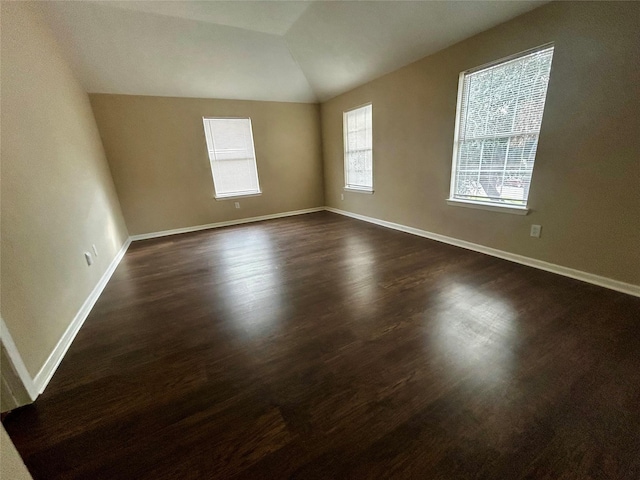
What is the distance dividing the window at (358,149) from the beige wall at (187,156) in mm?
925

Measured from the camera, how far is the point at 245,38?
12.1ft

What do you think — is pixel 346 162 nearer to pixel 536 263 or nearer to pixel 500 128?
pixel 500 128

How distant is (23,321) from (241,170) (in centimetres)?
420

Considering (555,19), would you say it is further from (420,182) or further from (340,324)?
(340,324)

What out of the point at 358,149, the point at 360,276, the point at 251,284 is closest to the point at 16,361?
the point at 251,284

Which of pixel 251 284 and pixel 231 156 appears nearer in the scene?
pixel 251 284

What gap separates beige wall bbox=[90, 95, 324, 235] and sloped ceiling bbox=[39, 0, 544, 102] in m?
0.31

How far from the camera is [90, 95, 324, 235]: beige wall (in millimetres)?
4215

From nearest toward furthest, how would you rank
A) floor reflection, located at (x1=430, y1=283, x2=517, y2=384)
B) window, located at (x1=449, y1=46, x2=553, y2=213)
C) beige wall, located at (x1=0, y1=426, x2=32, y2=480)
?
beige wall, located at (x1=0, y1=426, x2=32, y2=480), floor reflection, located at (x1=430, y1=283, x2=517, y2=384), window, located at (x1=449, y1=46, x2=553, y2=213)

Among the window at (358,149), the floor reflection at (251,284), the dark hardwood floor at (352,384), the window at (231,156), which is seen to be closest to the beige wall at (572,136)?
the dark hardwood floor at (352,384)

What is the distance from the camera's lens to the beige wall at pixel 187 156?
4.21 m

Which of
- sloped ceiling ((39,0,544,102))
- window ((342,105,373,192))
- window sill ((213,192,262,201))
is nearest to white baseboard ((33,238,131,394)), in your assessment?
window sill ((213,192,262,201))

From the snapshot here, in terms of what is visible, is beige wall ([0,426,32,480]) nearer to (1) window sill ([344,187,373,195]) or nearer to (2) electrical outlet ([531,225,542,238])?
(2) electrical outlet ([531,225,542,238])

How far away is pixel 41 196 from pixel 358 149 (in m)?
4.30
